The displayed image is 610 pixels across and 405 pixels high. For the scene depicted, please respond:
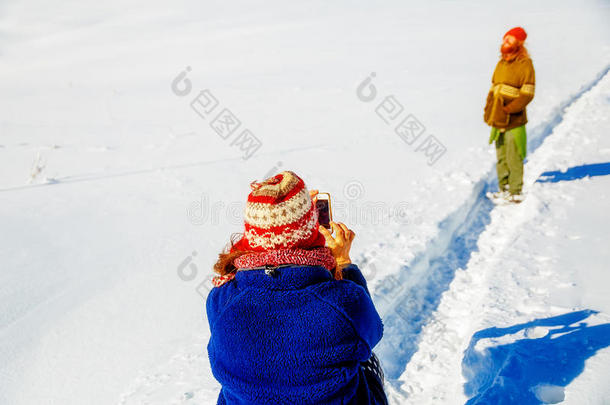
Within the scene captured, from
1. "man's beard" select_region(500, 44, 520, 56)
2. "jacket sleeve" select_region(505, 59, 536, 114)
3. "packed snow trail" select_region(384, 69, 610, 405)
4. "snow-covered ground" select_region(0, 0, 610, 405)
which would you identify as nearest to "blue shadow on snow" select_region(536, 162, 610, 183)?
"snow-covered ground" select_region(0, 0, 610, 405)

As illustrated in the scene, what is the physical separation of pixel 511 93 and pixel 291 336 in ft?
12.4

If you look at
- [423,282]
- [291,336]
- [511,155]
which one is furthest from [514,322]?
[511,155]

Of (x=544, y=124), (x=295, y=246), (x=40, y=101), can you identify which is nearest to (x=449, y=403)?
(x=295, y=246)

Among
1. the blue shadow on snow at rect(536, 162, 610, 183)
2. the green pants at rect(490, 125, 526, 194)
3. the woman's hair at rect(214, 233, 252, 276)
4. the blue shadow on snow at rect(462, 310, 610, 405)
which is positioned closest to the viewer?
the woman's hair at rect(214, 233, 252, 276)

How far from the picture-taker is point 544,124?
6.77 meters

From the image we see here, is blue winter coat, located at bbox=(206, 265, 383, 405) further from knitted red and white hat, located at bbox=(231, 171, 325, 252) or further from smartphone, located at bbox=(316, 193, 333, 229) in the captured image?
smartphone, located at bbox=(316, 193, 333, 229)

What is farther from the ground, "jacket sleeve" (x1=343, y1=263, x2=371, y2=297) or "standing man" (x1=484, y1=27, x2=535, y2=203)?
"jacket sleeve" (x1=343, y1=263, x2=371, y2=297)

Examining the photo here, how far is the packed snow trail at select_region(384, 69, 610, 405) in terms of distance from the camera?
7.44 feet

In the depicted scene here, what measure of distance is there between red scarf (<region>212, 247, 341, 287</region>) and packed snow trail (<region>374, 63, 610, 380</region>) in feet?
4.73

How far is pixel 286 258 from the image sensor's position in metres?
1.25

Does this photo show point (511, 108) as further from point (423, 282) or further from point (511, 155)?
point (423, 282)

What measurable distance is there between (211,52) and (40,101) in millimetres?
7693

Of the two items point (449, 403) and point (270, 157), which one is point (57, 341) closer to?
point (449, 403)

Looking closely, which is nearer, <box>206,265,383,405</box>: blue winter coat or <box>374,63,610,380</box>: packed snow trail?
<box>206,265,383,405</box>: blue winter coat
